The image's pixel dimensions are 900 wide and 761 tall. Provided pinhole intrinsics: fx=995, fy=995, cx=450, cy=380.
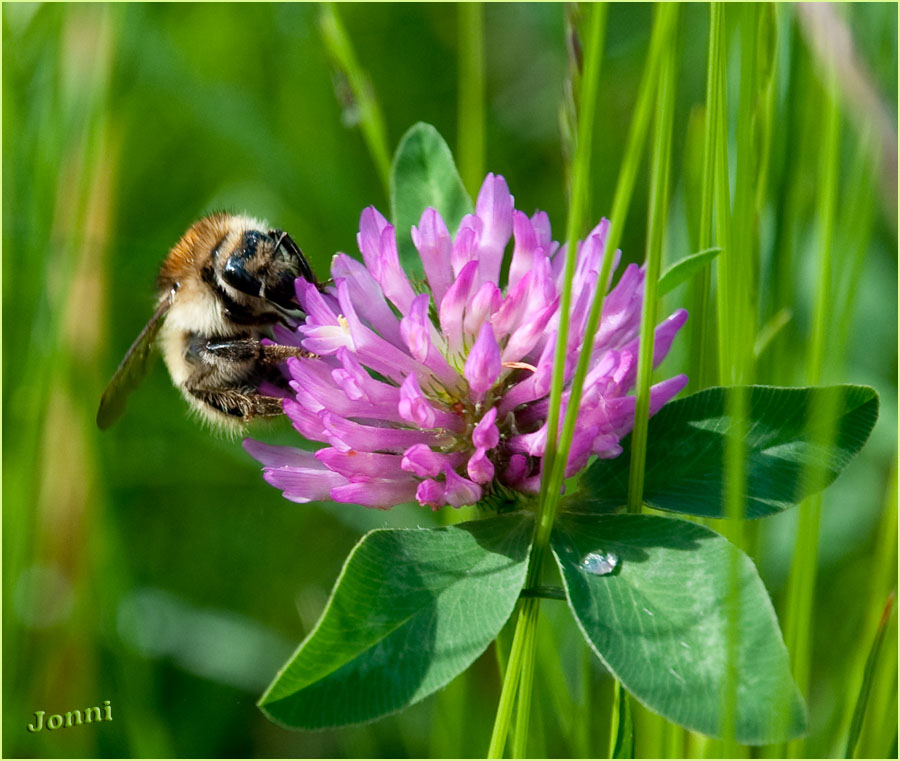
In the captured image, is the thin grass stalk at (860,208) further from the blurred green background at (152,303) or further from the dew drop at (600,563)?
the dew drop at (600,563)

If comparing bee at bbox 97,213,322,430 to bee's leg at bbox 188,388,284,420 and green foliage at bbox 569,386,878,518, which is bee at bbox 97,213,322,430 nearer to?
bee's leg at bbox 188,388,284,420

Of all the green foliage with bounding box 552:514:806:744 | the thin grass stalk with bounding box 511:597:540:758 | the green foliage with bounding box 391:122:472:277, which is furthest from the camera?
the green foliage with bounding box 391:122:472:277

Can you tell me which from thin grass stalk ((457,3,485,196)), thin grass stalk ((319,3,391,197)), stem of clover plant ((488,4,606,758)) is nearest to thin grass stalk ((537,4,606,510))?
stem of clover plant ((488,4,606,758))

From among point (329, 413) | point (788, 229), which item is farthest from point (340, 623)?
point (788, 229)

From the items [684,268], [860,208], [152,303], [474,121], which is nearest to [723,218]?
[684,268]

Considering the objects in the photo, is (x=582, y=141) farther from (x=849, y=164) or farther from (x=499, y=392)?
(x=849, y=164)

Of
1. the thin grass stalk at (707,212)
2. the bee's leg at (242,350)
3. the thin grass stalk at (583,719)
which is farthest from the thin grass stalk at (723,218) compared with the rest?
the bee's leg at (242,350)
